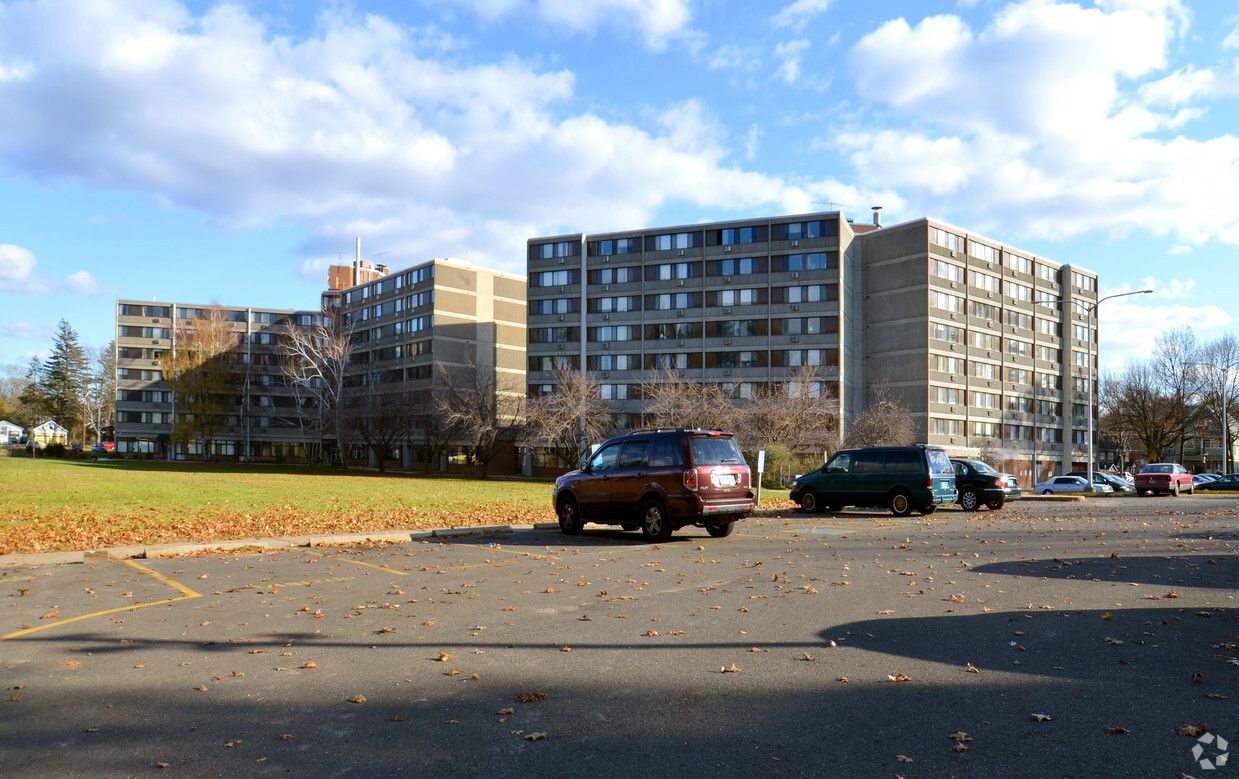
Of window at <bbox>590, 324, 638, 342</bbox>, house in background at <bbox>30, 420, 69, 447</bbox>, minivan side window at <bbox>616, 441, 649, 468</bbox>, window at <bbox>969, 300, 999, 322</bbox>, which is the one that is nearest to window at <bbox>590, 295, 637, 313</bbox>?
window at <bbox>590, 324, 638, 342</bbox>

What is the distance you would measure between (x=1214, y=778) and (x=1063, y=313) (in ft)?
330

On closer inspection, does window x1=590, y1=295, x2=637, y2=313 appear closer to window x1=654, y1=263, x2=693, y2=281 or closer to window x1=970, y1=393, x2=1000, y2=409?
window x1=654, y1=263, x2=693, y2=281

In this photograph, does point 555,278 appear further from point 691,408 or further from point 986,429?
point 986,429

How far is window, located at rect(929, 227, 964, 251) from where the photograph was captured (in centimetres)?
7819

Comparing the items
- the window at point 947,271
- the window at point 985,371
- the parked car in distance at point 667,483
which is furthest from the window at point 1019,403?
the parked car in distance at point 667,483

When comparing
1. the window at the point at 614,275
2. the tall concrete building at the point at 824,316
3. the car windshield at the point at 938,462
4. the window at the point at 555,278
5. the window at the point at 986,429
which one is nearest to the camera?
the car windshield at the point at 938,462

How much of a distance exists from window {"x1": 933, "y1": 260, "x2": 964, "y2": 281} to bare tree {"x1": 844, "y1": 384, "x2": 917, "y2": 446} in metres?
14.4

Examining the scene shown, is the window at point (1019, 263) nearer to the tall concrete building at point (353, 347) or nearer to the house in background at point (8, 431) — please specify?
the tall concrete building at point (353, 347)

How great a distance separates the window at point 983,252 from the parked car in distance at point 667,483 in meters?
73.7

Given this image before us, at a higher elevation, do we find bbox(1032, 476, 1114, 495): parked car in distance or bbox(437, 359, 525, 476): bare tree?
bbox(437, 359, 525, 476): bare tree

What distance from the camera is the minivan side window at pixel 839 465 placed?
85.5ft

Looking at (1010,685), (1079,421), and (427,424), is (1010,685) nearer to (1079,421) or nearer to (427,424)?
(427,424)

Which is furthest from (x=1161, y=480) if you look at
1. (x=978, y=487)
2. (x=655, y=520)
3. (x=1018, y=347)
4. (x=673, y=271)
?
(x=673, y=271)

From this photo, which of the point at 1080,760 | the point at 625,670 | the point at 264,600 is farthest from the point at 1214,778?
the point at 264,600
